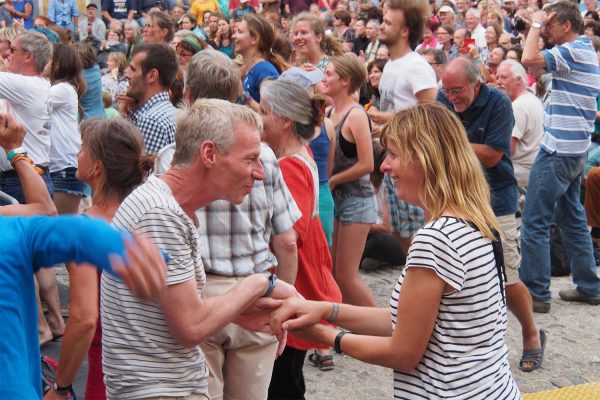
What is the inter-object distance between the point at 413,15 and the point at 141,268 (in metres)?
5.11

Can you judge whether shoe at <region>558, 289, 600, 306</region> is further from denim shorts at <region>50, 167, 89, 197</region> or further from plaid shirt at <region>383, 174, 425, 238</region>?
denim shorts at <region>50, 167, 89, 197</region>

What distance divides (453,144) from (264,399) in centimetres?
146

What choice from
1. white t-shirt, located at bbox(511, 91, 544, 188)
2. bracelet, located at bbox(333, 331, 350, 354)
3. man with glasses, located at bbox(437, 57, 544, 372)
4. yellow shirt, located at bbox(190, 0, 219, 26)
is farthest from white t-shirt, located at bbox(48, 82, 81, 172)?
yellow shirt, located at bbox(190, 0, 219, 26)

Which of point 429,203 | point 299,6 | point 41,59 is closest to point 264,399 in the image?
point 429,203

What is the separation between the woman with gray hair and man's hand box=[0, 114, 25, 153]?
1222 millimetres

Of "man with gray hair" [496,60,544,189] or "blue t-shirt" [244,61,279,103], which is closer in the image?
"blue t-shirt" [244,61,279,103]

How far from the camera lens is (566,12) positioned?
20.2 ft

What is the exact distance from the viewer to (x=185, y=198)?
289cm

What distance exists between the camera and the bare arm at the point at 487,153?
552cm

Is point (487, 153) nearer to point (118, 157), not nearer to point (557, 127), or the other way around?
point (557, 127)

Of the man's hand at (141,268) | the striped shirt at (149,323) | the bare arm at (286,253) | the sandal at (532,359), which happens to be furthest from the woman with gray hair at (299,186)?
the man's hand at (141,268)

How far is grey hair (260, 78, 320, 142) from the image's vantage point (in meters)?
4.32

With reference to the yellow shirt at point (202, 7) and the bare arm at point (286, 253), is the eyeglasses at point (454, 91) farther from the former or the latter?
the yellow shirt at point (202, 7)

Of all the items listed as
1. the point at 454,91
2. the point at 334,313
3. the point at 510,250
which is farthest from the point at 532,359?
the point at 334,313
